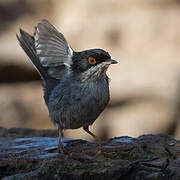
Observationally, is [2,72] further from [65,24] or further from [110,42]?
[110,42]

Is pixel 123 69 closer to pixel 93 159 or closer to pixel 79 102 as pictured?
pixel 79 102

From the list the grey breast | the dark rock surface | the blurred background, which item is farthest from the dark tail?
the blurred background

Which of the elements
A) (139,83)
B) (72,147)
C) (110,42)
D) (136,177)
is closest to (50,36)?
(72,147)

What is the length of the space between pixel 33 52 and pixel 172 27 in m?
9.32

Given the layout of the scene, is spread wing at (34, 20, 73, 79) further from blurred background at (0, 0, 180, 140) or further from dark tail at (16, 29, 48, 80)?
blurred background at (0, 0, 180, 140)

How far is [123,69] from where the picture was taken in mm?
14430

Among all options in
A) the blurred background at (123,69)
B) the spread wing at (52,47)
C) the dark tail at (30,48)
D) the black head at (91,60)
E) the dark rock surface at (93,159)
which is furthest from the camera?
the blurred background at (123,69)

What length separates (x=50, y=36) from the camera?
5629 millimetres

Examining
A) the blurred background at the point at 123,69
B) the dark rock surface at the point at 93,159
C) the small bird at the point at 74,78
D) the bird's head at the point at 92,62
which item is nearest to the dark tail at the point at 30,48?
the small bird at the point at 74,78

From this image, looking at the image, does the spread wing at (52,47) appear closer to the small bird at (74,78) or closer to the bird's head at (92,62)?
the small bird at (74,78)

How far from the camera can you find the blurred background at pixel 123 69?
13797 mm

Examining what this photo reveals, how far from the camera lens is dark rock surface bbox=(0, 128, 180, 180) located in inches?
182

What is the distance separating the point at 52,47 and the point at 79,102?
A: 0.86 m

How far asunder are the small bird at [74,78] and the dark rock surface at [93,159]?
36 cm
